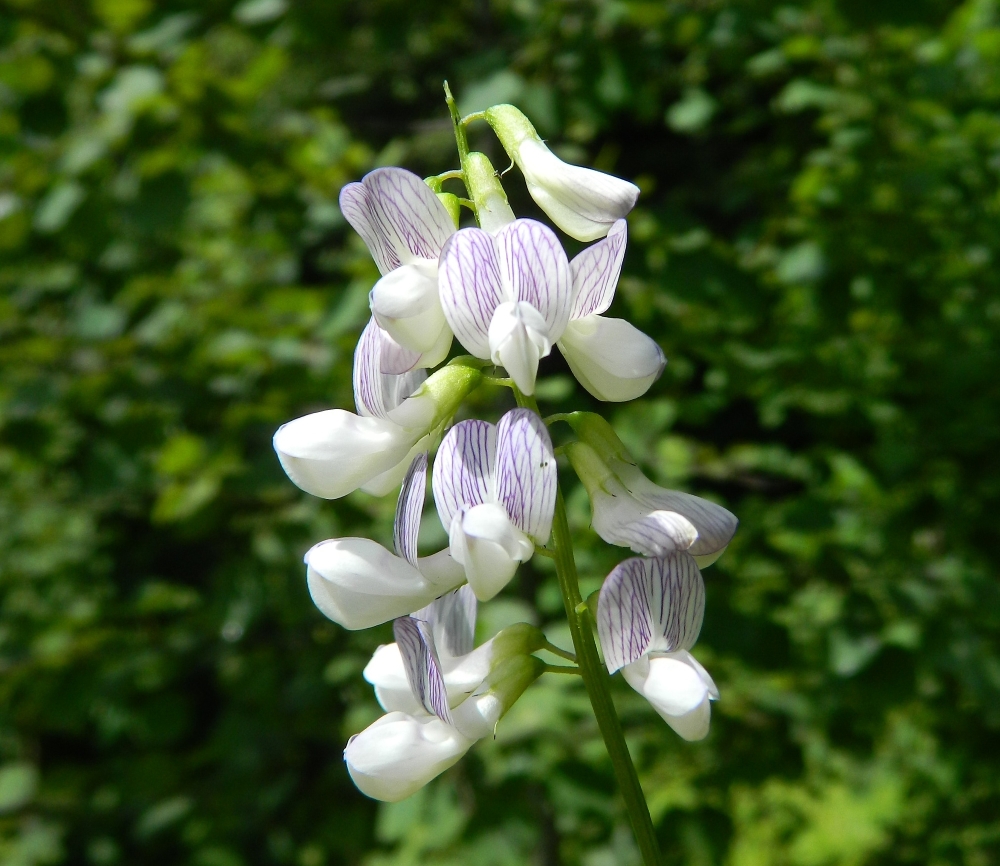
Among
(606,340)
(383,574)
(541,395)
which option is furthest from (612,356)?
(541,395)

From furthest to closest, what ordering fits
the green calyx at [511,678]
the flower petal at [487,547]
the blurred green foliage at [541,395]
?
the blurred green foliage at [541,395]
the green calyx at [511,678]
the flower petal at [487,547]

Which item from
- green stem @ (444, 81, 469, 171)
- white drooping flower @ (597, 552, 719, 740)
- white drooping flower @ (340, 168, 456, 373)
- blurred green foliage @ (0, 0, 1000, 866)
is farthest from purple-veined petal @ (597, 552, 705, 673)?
blurred green foliage @ (0, 0, 1000, 866)

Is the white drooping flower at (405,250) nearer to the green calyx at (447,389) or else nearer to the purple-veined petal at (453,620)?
the green calyx at (447,389)

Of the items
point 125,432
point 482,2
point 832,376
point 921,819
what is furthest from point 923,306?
point 125,432

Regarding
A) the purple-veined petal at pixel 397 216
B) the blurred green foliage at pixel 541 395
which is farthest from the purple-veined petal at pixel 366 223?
the blurred green foliage at pixel 541 395

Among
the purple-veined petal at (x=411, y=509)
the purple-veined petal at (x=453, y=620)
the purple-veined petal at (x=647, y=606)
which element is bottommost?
the purple-veined petal at (x=453, y=620)

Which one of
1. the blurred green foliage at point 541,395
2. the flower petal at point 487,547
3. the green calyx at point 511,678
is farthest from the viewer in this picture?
the blurred green foliage at point 541,395

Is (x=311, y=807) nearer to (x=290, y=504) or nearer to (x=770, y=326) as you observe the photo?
(x=290, y=504)
